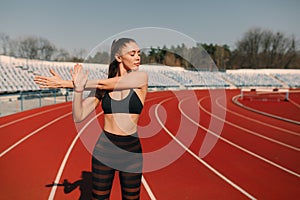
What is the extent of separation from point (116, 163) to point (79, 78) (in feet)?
2.40

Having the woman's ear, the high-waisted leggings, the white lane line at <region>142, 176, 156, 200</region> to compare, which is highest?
the woman's ear

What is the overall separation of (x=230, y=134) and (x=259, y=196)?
4.93 meters

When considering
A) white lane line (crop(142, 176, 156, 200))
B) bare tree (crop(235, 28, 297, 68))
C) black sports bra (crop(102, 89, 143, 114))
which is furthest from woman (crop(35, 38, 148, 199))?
bare tree (crop(235, 28, 297, 68))

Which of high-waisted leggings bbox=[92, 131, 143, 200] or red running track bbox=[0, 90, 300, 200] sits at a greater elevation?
high-waisted leggings bbox=[92, 131, 143, 200]

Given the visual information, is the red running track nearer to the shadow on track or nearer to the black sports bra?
the shadow on track

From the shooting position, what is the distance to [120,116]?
1.94 metres

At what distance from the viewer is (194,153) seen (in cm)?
669

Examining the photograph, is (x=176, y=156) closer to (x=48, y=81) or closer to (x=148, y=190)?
(x=48, y=81)

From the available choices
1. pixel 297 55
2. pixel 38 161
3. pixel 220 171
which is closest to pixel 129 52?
pixel 220 171

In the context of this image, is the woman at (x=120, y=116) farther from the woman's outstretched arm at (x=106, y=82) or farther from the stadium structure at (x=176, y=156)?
the stadium structure at (x=176, y=156)

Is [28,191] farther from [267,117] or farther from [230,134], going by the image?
[267,117]

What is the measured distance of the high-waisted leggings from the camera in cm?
194

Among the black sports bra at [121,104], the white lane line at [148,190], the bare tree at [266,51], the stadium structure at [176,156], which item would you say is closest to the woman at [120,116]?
the black sports bra at [121,104]

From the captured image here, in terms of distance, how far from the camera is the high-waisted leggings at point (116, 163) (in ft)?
6.35
